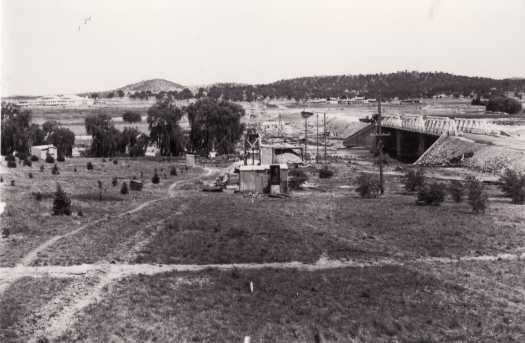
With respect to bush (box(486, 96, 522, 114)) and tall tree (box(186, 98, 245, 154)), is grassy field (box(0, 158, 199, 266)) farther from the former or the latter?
bush (box(486, 96, 522, 114))

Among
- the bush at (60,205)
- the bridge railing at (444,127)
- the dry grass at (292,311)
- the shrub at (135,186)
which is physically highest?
the bridge railing at (444,127)

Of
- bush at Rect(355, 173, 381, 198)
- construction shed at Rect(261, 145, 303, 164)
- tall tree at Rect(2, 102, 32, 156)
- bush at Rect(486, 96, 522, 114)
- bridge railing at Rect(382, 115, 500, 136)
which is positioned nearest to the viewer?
bush at Rect(355, 173, 381, 198)

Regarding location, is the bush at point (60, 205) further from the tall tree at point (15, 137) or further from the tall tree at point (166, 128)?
the tall tree at point (15, 137)

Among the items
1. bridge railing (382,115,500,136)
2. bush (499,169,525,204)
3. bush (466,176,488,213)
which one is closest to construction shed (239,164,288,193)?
bush (466,176,488,213)

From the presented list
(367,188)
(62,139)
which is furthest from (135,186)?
(62,139)

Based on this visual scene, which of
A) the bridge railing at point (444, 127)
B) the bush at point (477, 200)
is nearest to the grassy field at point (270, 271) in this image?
the bush at point (477, 200)
